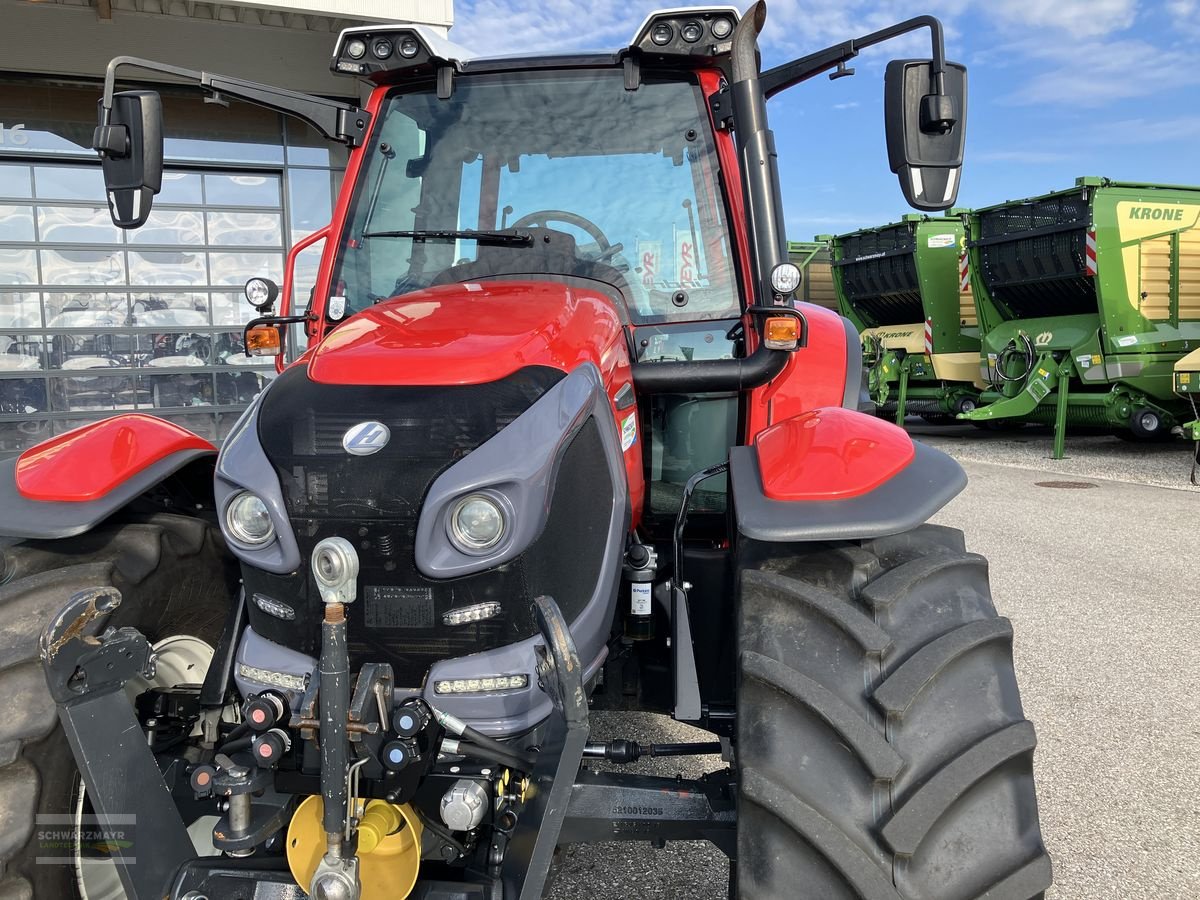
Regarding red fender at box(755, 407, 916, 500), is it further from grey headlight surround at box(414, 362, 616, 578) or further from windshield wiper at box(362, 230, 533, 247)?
windshield wiper at box(362, 230, 533, 247)

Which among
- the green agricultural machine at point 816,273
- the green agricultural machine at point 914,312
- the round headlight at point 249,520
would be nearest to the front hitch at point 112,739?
the round headlight at point 249,520

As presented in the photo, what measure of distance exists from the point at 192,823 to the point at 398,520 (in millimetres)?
866

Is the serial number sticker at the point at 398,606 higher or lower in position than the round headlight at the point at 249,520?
lower

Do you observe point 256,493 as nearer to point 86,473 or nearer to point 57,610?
point 57,610

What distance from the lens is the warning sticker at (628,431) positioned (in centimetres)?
237

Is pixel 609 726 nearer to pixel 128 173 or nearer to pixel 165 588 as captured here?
pixel 165 588

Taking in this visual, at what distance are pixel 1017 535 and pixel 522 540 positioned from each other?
20.9ft

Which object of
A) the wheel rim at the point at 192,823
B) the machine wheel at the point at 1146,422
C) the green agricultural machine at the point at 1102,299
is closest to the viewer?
the wheel rim at the point at 192,823

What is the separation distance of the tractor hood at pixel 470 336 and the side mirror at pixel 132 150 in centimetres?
68

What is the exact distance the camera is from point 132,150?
242 centimetres

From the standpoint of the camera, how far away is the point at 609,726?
346 centimetres

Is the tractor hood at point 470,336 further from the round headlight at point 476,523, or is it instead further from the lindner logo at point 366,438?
the round headlight at point 476,523

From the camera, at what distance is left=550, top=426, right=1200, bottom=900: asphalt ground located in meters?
2.60

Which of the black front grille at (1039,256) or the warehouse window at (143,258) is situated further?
the black front grille at (1039,256)
